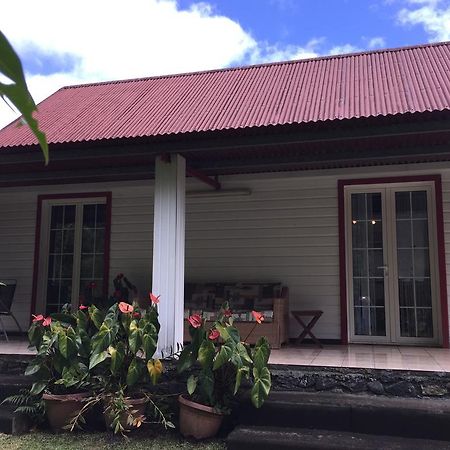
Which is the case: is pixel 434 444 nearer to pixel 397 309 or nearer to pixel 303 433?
pixel 303 433

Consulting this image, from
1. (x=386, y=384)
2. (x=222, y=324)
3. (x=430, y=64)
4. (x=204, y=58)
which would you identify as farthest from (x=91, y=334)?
(x=204, y=58)

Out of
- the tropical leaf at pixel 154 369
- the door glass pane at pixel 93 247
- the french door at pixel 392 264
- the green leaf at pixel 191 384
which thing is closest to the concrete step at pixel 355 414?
the green leaf at pixel 191 384

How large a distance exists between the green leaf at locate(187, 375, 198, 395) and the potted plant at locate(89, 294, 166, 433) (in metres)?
0.28

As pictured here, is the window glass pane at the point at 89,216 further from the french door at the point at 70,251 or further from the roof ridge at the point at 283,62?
the roof ridge at the point at 283,62

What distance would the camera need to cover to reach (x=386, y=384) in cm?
417

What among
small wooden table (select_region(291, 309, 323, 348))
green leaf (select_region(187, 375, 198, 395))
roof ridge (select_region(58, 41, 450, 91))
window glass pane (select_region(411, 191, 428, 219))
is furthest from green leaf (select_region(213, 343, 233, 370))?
roof ridge (select_region(58, 41, 450, 91))

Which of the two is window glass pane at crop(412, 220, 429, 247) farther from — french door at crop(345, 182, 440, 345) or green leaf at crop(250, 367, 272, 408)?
green leaf at crop(250, 367, 272, 408)

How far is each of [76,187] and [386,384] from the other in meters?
5.21

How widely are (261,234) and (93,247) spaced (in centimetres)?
→ 254

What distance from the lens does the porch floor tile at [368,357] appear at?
4436 millimetres

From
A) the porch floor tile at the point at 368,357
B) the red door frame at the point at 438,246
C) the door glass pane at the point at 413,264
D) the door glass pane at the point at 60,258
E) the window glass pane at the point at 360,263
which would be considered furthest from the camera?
the door glass pane at the point at 60,258

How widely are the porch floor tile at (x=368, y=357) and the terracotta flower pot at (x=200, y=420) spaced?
775 mm

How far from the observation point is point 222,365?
417cm

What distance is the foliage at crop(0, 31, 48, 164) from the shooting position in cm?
58
